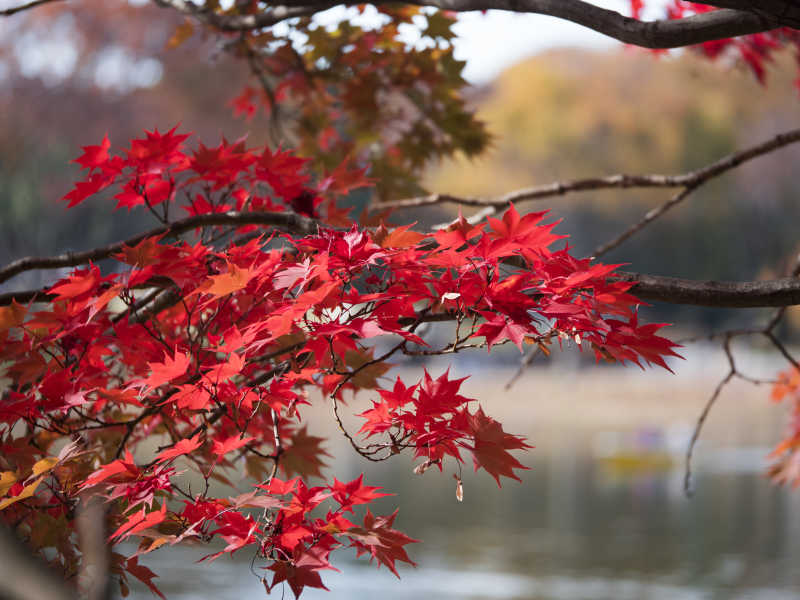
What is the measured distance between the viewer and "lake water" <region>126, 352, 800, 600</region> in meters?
7.13

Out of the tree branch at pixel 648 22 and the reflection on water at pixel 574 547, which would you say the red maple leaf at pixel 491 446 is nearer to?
the tree branch at pixel 648 22

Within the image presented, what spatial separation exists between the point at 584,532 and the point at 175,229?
7.85m

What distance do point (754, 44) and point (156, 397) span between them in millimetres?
3177

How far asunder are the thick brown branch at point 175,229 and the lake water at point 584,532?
4.59 metres

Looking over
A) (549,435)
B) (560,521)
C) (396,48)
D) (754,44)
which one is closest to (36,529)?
(396,48)

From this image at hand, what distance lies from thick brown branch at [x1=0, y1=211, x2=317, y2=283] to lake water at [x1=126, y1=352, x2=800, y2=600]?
15.1 ft

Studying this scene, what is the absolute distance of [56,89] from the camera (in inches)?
783

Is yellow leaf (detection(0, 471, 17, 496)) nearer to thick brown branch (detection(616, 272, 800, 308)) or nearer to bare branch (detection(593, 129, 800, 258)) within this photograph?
thick brown branch (detection(616, 272, 800, 308))

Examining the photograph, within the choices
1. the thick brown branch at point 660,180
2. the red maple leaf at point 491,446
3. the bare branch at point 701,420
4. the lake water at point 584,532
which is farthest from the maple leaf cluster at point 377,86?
the lake water at point 584,532

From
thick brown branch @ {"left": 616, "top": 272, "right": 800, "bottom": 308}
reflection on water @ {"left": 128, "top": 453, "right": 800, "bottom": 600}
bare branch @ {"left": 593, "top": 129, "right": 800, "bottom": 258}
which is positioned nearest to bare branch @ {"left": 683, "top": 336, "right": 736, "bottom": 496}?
bare branch @ {"left": 593, "top": 129, "right": 800, "bottom": 258}

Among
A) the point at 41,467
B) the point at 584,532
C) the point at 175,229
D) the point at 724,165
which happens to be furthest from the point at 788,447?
the point at 584,532

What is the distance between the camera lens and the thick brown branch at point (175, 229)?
6.27 ft

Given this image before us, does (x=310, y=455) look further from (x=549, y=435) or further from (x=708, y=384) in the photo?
(x=708, y=384)

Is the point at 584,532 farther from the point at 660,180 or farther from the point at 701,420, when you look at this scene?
the point at 660,180
